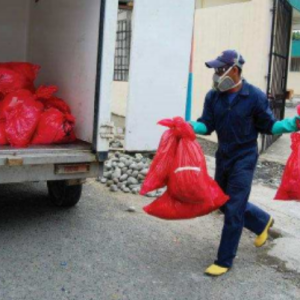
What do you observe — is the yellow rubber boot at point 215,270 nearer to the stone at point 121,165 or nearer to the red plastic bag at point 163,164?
the red plastic bag at point 163,164

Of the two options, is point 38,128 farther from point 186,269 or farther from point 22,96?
point 186,269

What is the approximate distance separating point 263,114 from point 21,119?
89.6 inches

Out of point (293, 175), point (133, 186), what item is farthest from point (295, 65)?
point (293, 175)

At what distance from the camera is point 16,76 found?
209 inches

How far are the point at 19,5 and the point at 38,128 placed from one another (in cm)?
268

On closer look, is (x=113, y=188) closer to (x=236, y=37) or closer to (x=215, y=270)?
(x=215, y=270)

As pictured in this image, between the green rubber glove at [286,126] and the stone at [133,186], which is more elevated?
the green rubber glove at [286,126]

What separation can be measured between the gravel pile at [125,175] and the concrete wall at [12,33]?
6.39 ft

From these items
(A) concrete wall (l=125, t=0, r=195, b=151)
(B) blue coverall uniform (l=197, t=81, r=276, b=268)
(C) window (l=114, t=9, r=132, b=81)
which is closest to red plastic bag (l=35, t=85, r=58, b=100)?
(B) blue coverall uniform (l=197, t=81, r=276, b=268)

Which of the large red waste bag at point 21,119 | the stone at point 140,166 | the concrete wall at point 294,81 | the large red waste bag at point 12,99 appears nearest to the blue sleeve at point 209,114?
the large red waste bag at point 21,119

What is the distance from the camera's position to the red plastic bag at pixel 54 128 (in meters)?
4.55

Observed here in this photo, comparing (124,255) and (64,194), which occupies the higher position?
(64,194)

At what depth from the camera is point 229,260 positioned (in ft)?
12.1

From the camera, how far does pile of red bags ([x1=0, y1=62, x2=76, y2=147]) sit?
4492 mm
